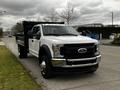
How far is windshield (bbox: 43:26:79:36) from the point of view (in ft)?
28.9

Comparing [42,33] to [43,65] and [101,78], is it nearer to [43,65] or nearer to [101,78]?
[43,65]

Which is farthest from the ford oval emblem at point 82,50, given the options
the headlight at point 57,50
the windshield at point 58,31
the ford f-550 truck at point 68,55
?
the windshield at point 58,31

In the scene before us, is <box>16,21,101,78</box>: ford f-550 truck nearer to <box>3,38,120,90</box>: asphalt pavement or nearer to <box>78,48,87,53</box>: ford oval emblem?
<box>78,48,87,53</box>: ford oval emblem

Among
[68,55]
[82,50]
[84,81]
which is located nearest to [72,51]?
[68,55]

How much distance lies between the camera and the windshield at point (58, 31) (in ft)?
28.9

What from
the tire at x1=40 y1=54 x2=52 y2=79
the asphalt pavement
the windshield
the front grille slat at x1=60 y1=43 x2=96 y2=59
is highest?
the windshield

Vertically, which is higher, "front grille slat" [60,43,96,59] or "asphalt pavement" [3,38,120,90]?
"front grille slat" [60,43,96,59]

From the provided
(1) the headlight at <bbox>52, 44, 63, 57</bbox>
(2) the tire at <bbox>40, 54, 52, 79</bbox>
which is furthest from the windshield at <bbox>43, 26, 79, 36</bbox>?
(1) the headlight at <bbox>52, 44, 63, 57</bbox>

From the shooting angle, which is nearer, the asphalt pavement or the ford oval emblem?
the asphalt pavement

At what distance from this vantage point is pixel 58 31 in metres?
9.10

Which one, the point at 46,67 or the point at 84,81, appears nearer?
the point at 84,81

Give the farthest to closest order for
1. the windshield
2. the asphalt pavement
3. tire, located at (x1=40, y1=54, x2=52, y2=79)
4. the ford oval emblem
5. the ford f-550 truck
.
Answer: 1. the windshield
2. tire, located at (x1=40, y1=54, x2=52, y2=79)
3. the ford oval emblem
4. the ford f-550 truck
5. the asphalt pavement

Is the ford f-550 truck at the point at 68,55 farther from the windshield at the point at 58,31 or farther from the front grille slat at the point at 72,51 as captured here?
the windshield at the point at 58,31

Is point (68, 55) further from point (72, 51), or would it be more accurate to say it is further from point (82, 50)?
point (82, 50)
